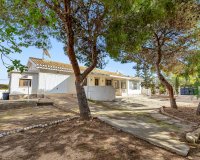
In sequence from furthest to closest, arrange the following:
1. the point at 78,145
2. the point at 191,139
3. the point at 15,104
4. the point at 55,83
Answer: the point at 55,83 → the point at 15,104 → the point at 191,139 → the point at 78,145

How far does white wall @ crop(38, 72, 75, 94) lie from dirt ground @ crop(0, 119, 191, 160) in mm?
13399

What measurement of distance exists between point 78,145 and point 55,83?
54.1ft

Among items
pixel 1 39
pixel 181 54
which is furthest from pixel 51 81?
pixel 1 39

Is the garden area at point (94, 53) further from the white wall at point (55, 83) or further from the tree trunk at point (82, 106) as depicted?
the white wall at point (55, 83)

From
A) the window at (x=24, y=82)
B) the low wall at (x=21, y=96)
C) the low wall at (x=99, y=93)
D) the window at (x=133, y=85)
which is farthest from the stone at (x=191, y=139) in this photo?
the window at (x=133, y=85)

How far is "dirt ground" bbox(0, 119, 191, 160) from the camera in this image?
5.89 m

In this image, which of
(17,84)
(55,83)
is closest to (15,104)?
(17,84)

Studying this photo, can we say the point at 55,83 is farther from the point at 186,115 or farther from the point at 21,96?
the point at 186,115

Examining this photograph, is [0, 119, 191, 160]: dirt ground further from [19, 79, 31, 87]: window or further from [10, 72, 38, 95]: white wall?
[19, 79, 31, 87]: window

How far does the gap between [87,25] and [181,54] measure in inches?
384

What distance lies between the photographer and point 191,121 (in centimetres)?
1082

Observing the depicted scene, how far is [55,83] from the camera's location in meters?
22.2

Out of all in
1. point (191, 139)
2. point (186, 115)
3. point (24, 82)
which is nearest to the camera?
point (191, 139)

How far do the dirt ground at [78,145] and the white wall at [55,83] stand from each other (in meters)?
13.4
